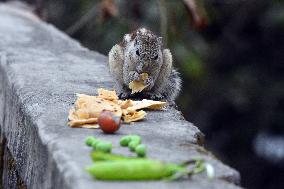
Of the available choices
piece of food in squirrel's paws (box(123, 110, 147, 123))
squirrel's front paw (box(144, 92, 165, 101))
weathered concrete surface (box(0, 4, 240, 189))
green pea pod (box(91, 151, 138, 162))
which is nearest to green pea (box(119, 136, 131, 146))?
weathered concrete surface (box(0, 4, 240, 189))

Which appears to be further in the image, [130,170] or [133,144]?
[133,144]

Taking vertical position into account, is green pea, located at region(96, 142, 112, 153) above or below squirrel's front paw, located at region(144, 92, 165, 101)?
above

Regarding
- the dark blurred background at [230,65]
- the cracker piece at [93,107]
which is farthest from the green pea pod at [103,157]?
the dark blurred background at [230,65]

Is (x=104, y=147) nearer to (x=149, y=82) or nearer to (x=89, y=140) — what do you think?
(x=89, y=140)

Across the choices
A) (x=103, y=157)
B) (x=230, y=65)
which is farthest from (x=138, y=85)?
(x=230, y=65)

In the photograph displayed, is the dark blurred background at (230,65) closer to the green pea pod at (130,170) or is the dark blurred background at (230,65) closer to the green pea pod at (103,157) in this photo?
the green pea pod at (103,157)

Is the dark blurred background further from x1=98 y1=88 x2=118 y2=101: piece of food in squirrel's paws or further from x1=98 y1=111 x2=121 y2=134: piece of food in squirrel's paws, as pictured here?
x1=98 y1=111 x2=121 y2=134: piece of food in squirrel's paws
